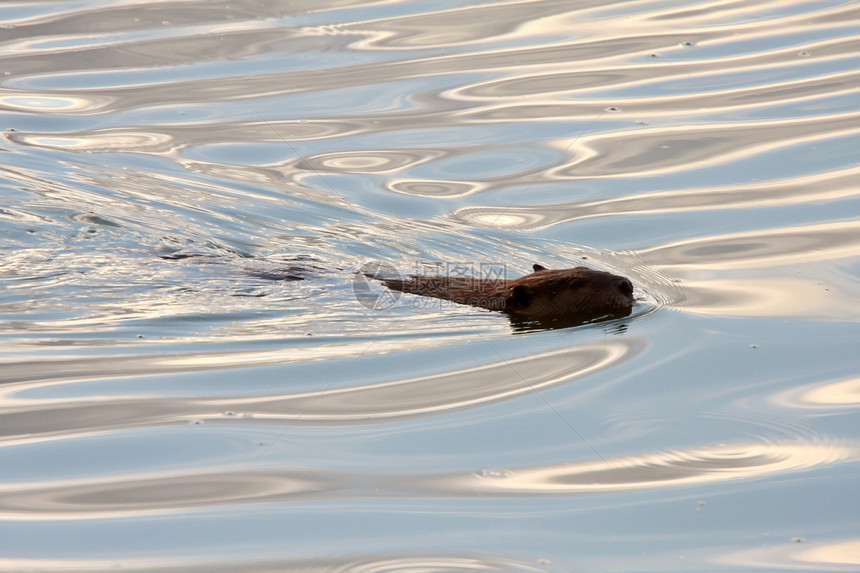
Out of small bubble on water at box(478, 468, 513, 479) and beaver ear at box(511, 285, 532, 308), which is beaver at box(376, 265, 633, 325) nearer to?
beaver ear at box(511, 285, 532, 308)

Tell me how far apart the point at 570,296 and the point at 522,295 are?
346 mm

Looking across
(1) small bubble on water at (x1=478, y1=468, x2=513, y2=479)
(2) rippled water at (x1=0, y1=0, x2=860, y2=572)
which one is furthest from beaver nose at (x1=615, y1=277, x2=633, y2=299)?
(1) small bubble on water at (x1=478, y1=468, x2=513, y2=479)

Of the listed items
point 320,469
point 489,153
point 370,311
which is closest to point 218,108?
point 489,153

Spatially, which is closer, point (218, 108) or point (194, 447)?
point (194, 447)

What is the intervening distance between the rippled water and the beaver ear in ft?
0.89

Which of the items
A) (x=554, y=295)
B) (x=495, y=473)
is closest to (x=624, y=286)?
(x=554, y=295)

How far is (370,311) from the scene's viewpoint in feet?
24.9

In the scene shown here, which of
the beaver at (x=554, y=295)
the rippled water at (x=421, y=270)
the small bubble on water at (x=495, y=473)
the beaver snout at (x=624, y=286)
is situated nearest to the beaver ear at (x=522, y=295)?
the beaver at (x=554, y=295)

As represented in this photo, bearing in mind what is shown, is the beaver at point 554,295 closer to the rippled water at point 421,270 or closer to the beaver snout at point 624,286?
the beaver snout at point 624,286

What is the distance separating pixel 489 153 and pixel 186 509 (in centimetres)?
720

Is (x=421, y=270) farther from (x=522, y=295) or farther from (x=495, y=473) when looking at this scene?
(x=495, y=473)

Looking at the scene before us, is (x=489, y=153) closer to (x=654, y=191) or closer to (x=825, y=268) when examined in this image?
(x=654, y=191)

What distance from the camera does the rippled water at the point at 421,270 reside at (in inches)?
182

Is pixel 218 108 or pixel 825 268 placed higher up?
pixel 218 108
